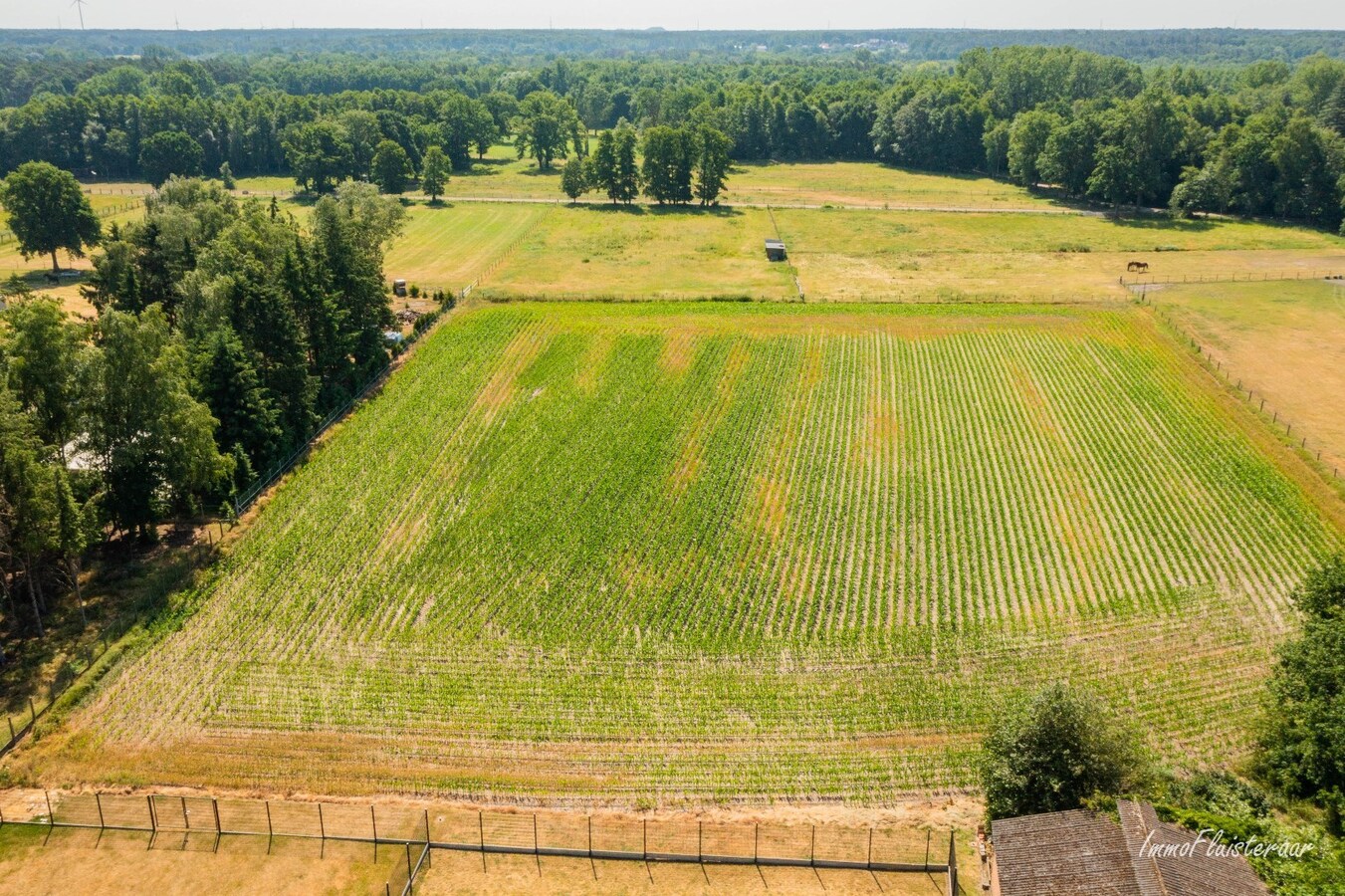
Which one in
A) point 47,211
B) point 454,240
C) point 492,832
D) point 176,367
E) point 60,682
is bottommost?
point 492,832

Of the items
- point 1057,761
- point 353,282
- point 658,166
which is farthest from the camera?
point 658,166

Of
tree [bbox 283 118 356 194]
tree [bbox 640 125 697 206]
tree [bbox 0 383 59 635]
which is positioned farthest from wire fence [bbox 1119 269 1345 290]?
tree [bbox 283 118 356 194]

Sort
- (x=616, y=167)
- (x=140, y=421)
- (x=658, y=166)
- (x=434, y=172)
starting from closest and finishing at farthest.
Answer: (x=140, y=421) < (x=434, y=172) < (x=658, y=166) < (x=616, y=167)

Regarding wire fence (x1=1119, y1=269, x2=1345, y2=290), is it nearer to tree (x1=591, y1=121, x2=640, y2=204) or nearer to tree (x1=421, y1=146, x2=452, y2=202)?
tree (x1=591, y1=121, x2=640, y2=204)

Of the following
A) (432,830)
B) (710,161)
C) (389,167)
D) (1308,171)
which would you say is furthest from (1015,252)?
(432,830)

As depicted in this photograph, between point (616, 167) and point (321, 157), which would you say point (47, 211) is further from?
point (616, 167)

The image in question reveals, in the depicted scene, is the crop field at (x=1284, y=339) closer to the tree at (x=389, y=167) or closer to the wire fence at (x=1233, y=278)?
the wire fence at (x=1233, y=278)
